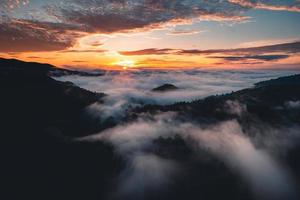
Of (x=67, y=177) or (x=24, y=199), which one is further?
(x=67, y=177)

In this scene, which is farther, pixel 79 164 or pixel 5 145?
pixel 79 164

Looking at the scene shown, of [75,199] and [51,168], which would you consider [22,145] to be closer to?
[51,168]

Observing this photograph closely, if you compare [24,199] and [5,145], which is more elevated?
[5,145]

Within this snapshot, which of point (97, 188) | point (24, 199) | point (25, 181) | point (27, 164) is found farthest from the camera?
point (97, 188)

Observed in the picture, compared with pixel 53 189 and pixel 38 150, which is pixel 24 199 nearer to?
pixel 53 189

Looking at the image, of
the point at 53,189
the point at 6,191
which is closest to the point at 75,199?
the point at 53,189

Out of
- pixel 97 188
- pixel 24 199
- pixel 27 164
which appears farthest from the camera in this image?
pixel 97 188

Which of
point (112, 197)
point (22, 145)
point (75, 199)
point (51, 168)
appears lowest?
point (112, 197)

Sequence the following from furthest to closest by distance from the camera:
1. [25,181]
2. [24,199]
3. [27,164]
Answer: [27,164]
[25,181]
[24,199]

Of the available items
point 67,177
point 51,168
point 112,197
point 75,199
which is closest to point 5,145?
point 51,168
